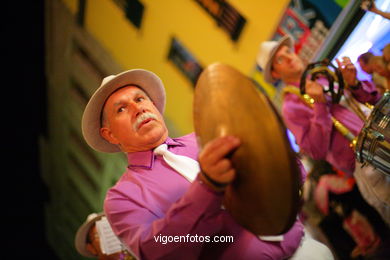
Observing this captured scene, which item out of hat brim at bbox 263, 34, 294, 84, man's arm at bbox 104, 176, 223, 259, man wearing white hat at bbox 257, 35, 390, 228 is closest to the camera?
man's arm at bbox 104, 176, 223, 259

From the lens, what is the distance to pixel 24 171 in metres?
4.23

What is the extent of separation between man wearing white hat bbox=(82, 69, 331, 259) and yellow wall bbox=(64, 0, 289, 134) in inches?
30.6

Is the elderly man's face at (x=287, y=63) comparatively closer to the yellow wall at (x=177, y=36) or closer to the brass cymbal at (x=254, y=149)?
the yellow wall at (x=177, y=36)

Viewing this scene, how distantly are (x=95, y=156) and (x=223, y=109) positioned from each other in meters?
Answer: 2.73

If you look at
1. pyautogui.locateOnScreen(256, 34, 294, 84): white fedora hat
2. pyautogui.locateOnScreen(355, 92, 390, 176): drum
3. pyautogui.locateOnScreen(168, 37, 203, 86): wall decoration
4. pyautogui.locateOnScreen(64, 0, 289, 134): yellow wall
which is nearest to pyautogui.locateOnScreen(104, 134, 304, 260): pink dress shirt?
pyautogui.locateOnScreen(355, 92, 390, 176): drum

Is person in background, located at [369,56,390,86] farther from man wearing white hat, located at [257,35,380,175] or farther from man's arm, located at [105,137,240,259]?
man's arm, located at [105,137,240,259]

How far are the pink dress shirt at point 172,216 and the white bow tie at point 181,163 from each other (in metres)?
0.02

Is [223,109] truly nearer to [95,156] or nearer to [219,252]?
[219,252]

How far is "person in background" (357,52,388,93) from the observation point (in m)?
1.49

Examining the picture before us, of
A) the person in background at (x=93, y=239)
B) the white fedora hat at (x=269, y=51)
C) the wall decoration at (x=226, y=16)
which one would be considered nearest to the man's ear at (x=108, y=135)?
the person in background at (x=93, y=239)

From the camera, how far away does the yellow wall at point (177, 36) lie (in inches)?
74.9

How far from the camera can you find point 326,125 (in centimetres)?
147

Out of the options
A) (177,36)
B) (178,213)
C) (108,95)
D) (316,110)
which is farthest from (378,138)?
(177,36)

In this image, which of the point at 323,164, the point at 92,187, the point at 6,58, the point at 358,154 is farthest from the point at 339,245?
the point at 6,58
